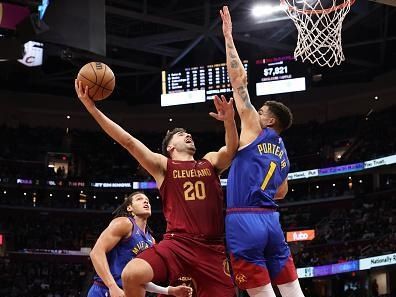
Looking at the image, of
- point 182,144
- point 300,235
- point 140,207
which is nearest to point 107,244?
point 140,207

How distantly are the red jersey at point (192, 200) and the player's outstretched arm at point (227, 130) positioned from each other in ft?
0.37

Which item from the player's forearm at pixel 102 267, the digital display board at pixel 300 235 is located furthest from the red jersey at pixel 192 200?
the digital display board at pixel 300 235

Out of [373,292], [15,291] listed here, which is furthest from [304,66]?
[15,291]

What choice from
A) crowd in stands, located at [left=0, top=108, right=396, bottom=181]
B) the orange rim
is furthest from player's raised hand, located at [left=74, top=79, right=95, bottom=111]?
crowd in stands, located at [left=0, top=108, right=396, bottom=181]

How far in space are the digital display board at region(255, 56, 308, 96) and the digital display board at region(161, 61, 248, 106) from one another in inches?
29.0

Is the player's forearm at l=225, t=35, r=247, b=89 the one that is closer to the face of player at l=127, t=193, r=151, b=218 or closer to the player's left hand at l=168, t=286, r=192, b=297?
the player's left hand at l=168, t=286, r=192, b=297

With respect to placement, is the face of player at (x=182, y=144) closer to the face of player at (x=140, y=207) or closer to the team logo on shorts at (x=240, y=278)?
the team logo on shorts at (x=240, y=278)

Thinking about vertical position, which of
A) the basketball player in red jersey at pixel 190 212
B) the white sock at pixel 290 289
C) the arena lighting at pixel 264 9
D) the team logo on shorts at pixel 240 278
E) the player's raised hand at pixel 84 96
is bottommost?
the white sock at pixel 290 289

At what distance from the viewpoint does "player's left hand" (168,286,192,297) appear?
15.9 feet

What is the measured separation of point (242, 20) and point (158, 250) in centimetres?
2207

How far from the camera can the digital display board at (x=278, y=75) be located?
24.7 m

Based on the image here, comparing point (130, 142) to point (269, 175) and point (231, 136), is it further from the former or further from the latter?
point (269, 175)

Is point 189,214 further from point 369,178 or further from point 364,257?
point 369,178

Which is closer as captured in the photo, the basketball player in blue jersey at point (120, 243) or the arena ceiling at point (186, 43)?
the basketball player in blue jersey at point (120, 243)
